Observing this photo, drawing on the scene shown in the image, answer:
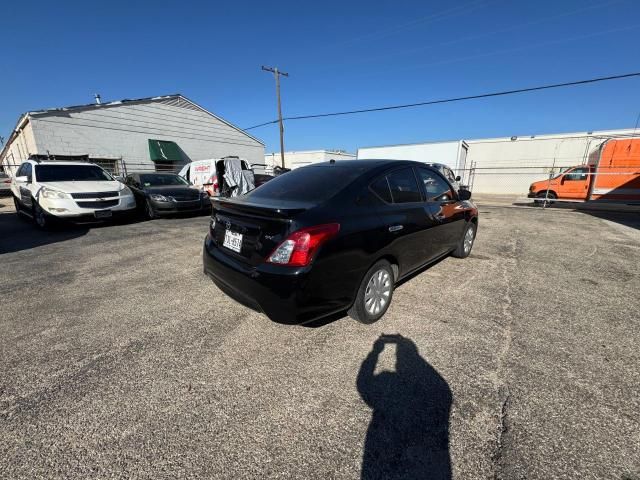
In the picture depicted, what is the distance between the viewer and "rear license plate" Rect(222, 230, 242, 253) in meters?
2.61

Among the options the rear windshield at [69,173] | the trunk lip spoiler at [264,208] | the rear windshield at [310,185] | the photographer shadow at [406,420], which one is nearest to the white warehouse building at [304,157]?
the rear windshield at [69,173]

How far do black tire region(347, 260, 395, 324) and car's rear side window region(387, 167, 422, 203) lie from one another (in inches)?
30.2

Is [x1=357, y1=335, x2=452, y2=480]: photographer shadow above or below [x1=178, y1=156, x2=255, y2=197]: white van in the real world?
below

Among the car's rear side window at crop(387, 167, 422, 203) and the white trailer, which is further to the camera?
the white trailer

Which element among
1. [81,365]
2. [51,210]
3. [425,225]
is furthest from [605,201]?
[51,210]

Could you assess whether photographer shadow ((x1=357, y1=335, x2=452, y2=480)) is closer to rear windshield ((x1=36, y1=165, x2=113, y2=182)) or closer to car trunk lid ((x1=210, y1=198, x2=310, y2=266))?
car trunk lid ((x1=210, y1=198, x2=310, y2=266))

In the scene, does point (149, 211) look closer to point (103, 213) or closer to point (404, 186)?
point (103, 213)

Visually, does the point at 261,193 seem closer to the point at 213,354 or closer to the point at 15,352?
the point at 213,354

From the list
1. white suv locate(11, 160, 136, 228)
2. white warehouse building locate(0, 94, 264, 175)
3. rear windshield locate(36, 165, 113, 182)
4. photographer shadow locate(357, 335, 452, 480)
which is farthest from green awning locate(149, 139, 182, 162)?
photographer shadow locate(357, 335, 452, 480)

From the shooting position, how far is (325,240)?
234 cm

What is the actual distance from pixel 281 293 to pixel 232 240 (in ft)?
2.52

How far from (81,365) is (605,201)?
1706 centimetres

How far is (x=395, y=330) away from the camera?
283 cm

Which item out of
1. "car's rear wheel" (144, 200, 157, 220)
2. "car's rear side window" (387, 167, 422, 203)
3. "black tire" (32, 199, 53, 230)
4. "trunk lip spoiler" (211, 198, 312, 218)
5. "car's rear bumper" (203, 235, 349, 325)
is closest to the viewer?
"car's rear bumper" (203, 235, 349, 325)
